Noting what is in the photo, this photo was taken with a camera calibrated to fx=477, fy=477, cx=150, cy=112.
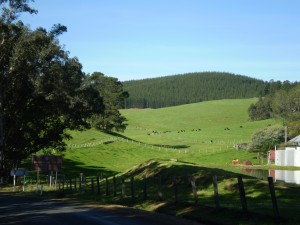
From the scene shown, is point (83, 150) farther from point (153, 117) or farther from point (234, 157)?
point (153, 117)

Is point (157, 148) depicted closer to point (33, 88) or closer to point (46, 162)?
point (33, 88)

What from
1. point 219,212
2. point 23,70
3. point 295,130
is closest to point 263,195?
point 219,212

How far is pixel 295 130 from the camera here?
89.4m

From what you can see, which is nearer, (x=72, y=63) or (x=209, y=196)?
(x=209, y=196)

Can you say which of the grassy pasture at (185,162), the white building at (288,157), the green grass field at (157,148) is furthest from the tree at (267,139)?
the white building at (288,157)

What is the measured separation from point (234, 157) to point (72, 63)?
158ft

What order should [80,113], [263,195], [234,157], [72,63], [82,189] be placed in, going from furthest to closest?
[234,157] → [80,113] → [72,63] → [82,189] → [263,195]

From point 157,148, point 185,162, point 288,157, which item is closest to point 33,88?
point 185,162

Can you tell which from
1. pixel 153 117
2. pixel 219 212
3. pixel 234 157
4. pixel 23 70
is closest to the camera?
pixel 219 212

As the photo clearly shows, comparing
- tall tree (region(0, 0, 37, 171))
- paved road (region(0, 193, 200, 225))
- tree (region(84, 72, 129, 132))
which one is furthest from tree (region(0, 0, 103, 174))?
tree (region(84, 72, 129, 132))

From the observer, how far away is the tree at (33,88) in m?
36.8

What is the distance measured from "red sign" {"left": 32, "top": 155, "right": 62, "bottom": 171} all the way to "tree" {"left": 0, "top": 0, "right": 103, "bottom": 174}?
539 centimetres

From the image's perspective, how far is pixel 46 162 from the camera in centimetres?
3572

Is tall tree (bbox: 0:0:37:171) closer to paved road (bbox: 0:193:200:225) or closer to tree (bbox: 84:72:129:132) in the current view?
paved road (bbox: 0:193:200:225)
